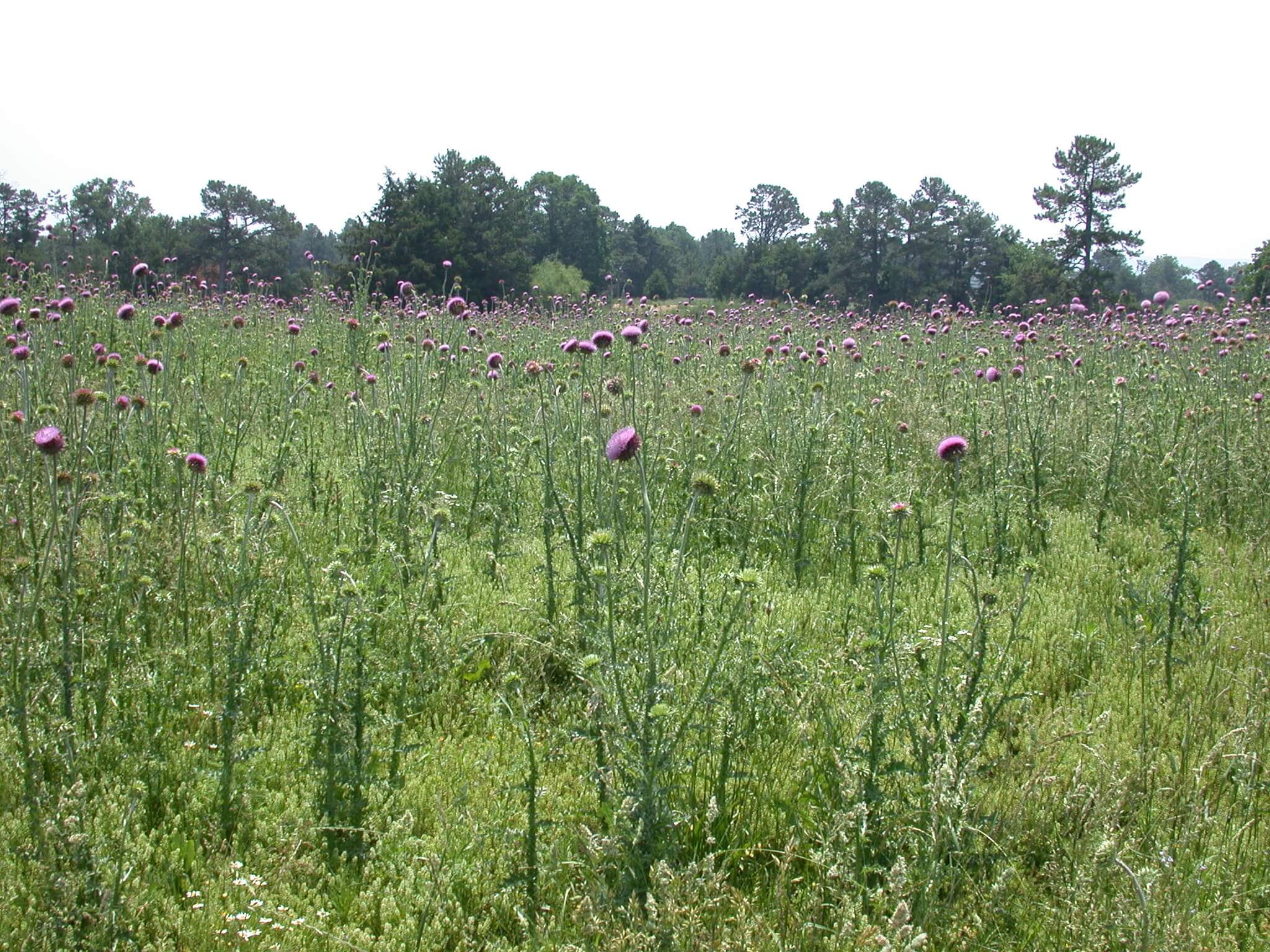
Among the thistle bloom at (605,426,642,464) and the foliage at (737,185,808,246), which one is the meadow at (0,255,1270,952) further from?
the foliage at (737,185,808,246)

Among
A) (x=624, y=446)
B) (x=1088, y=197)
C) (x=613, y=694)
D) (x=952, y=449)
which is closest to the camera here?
(x=613, y=694)

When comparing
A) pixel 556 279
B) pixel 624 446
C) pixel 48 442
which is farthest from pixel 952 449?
pixel 556 279

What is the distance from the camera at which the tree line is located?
3112cm

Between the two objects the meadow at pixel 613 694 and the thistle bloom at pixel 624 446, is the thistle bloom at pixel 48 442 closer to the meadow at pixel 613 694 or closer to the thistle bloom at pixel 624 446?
the meadow at pixel 613 694

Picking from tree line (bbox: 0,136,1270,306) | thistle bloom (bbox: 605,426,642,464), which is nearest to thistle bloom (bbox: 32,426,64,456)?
thistle bloom (bbox: 605,426,642,464)

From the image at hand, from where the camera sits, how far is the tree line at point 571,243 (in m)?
31.1

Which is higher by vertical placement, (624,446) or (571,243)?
(571,243)

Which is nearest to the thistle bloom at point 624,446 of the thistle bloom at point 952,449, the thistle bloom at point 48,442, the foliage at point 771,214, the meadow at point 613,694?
the meadow at point 613,694

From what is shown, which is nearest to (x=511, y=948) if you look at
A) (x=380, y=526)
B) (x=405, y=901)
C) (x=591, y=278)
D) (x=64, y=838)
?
(x=405, y=901)

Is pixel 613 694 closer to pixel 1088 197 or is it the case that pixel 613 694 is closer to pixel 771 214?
pixel 1088 197

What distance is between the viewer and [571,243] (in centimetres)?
6762

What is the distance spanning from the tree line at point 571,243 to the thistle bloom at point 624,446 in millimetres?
12477

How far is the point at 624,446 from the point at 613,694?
0.70m

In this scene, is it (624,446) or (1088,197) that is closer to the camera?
(624,446)
